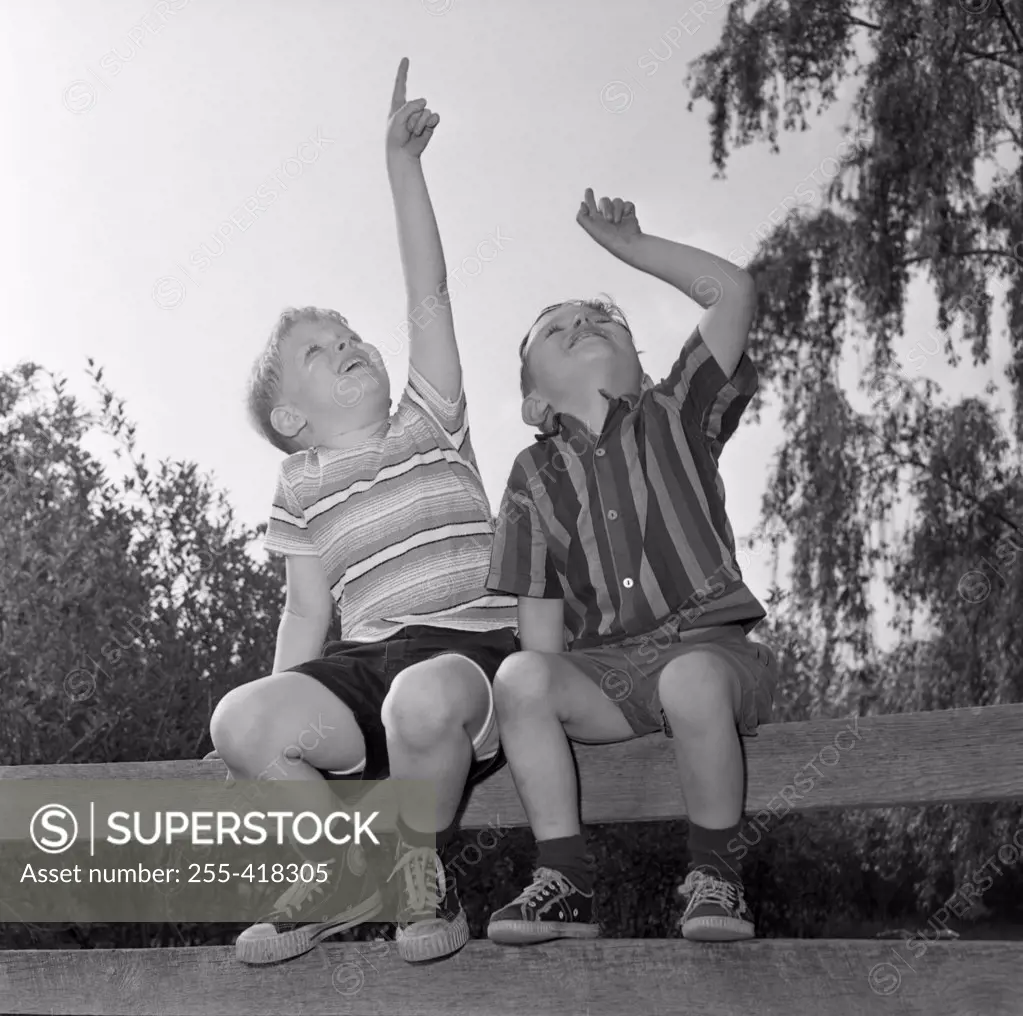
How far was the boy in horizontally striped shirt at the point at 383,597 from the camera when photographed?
2154 millimetres

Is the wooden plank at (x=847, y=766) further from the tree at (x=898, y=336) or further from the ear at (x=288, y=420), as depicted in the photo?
the tree at (x=898, y=336)

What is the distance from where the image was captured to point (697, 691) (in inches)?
80.7

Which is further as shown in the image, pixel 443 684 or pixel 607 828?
pixel 607 828

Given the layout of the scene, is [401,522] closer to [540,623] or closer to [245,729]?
[540,623]

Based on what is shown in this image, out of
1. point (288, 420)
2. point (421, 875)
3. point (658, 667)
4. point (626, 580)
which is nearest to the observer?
point (421, 875)

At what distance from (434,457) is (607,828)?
16.8 ft

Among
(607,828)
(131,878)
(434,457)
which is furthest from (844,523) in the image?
(434,457)

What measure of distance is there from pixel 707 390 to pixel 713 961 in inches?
42.0

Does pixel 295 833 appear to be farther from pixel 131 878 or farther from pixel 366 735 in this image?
pixel 131 878

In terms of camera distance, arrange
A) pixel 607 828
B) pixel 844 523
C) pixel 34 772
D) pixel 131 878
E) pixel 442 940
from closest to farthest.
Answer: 1. pixel 442 940
2. pixel 34 772
3. pixel 131 878
4. pixel 607 828
5. pixel 844 523

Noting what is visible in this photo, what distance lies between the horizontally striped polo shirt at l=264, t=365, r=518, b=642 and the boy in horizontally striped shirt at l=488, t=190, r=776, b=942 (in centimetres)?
15

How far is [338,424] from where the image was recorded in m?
2.75

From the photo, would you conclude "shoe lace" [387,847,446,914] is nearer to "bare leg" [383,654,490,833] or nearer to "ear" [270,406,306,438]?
"bare leg" [383,654,490,833]

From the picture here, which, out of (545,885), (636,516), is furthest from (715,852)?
(636,516)
